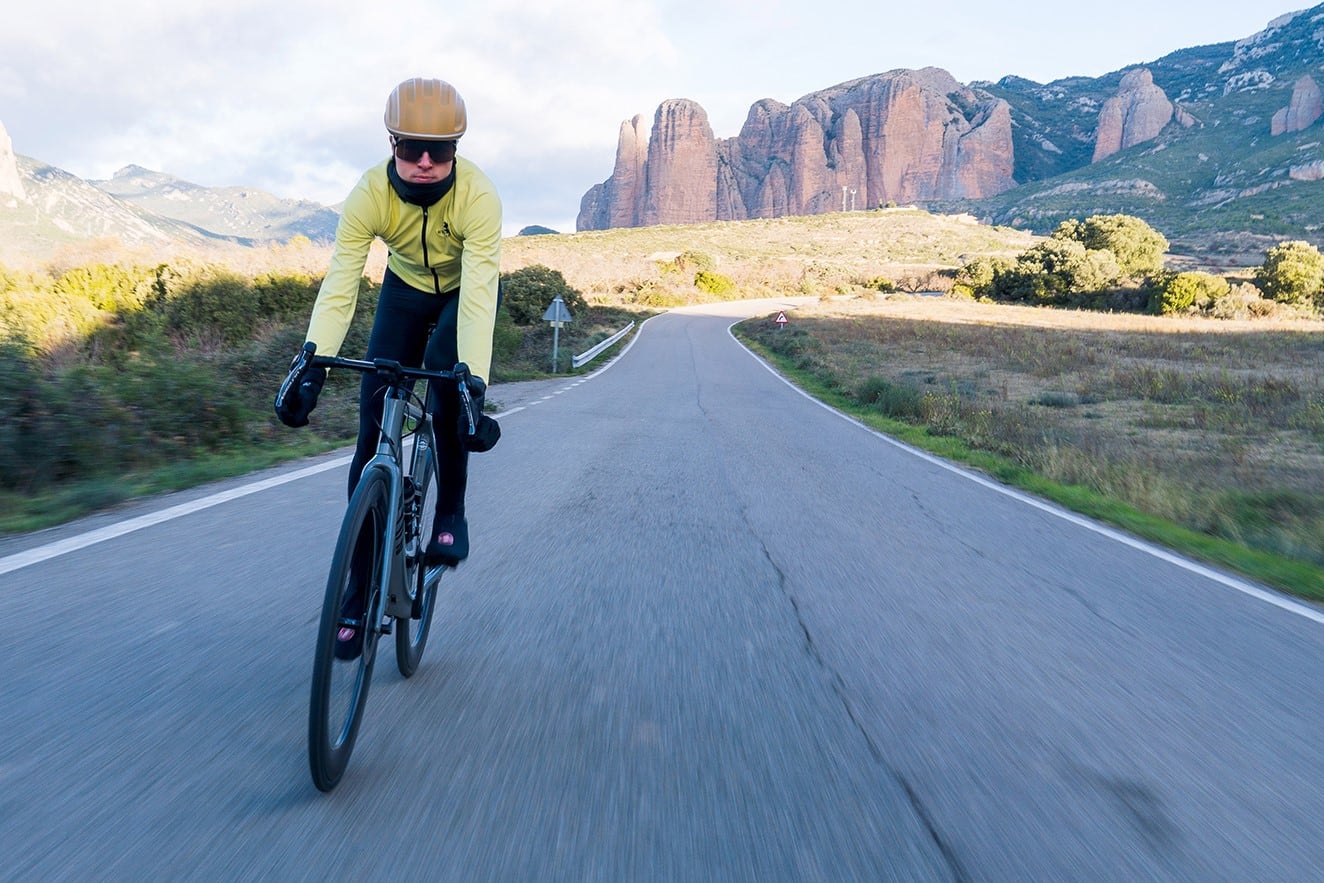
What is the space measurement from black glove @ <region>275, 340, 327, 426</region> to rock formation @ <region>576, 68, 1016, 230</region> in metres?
164

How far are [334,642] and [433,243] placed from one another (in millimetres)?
1616

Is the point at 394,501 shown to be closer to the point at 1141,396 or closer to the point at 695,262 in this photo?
the point at 1141,396

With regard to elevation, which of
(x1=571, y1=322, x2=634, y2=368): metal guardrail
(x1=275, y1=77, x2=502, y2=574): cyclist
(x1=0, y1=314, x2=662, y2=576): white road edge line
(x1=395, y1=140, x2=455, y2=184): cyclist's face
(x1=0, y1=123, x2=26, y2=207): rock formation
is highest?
(x1=0, y1=123, x2=26, y2=207): rock formation

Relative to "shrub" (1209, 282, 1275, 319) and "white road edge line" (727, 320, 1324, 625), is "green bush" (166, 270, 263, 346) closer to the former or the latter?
"white road edge line" (727, 320, 1324, 625)

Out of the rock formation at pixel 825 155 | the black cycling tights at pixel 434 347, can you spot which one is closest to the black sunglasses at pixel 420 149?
the black cycling tights at pixel 434 347

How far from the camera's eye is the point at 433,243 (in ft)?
10.1

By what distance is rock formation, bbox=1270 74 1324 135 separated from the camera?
319 ft

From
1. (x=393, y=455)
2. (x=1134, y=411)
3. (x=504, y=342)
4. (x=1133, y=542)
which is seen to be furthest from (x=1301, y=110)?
(x=393, y=455)

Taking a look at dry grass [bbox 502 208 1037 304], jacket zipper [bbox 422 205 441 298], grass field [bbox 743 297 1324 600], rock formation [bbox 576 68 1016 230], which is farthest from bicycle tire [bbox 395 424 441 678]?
rock formation [bbox 576 68 1016 230]

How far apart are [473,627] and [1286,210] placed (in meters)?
90.6

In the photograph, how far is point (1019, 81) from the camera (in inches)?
7357

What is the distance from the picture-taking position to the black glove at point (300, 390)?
2.51m

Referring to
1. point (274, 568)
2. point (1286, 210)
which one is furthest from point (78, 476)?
point (1286, 210)

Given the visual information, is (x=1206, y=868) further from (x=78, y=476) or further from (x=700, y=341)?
(x=700, y=341)
